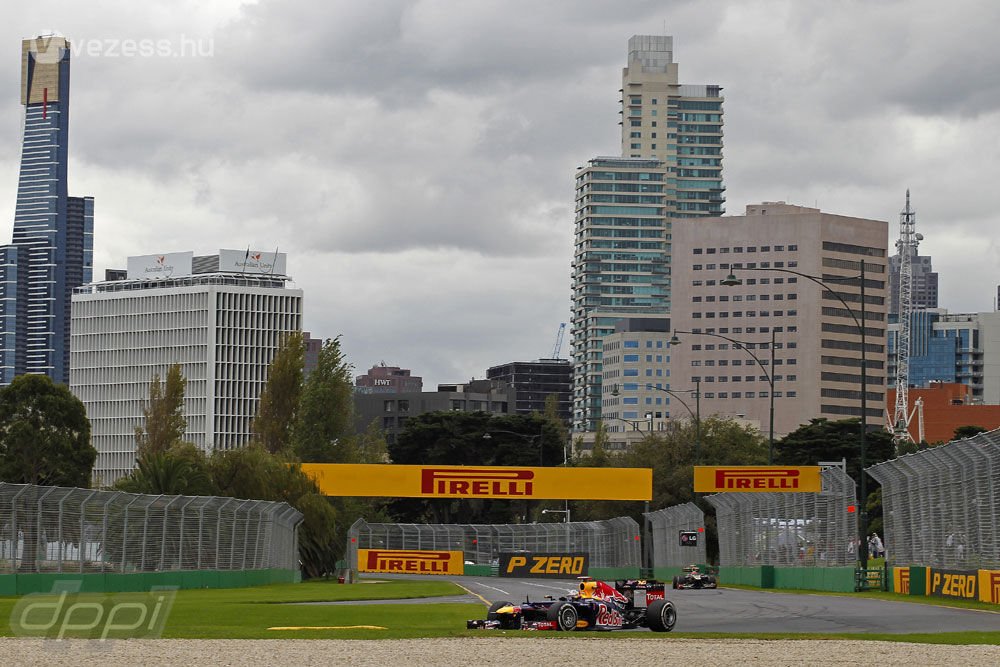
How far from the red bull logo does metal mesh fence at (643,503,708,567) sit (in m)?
6.86

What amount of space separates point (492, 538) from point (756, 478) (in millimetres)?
23814

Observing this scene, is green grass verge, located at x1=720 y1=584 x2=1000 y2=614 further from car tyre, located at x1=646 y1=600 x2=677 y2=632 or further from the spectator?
the spectator

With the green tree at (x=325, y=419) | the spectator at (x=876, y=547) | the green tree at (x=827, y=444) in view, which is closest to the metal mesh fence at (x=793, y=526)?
the spectator at (x=876, y=547)

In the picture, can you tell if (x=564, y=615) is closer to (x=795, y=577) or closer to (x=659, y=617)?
(x=659, y=617)

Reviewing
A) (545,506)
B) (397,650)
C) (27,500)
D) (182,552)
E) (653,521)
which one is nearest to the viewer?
(397,650)

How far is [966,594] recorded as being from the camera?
118ft

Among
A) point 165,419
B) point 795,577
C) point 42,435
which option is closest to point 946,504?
point 795,577

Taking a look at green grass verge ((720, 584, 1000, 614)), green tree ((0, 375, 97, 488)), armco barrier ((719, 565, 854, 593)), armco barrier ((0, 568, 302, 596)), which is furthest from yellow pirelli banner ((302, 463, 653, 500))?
green tree ((0, 375, 97, 488))

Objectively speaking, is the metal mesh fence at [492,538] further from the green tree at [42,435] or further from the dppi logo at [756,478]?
the green tree at [42,435]

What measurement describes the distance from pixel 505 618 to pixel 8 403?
283 feet

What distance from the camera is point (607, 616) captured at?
26656mm

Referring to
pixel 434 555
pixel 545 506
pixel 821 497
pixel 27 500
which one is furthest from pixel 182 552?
pixel 545 506

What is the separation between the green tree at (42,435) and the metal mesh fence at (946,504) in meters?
69.7

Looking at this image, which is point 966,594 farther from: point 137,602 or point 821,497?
point 137,602
